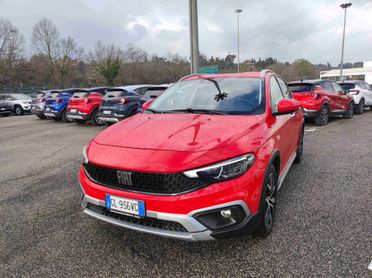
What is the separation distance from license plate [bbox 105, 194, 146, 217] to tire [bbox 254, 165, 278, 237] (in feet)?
3.45

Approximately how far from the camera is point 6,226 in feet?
10.9

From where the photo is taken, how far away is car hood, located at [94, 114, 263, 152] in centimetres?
249

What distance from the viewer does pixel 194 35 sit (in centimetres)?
1081

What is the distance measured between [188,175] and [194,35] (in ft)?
31.2

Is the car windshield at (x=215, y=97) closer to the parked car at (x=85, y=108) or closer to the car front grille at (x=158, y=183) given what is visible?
the car front grille at (x=158, y=183)

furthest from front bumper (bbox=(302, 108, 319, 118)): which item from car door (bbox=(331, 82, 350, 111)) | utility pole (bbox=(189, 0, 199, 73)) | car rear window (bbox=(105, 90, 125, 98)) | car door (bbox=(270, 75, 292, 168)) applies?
car rear window (bbox=(105, 90, 125, 98))

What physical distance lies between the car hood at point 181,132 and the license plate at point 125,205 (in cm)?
47

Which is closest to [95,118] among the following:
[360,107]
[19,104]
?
[19,104]

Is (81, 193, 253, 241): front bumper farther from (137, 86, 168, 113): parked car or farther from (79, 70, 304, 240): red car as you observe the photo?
(137, 86, 168, 113): parked car

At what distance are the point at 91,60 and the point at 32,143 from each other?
49261 mm

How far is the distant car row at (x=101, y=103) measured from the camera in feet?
34.9

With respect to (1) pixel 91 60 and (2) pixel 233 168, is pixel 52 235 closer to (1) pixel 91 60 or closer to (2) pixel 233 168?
(2) pixel 233 168

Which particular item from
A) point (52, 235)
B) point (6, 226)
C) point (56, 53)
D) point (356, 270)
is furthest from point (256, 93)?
point (56, 53)

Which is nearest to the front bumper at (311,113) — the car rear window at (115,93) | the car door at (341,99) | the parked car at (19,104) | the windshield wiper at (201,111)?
the car door at (341,99)
